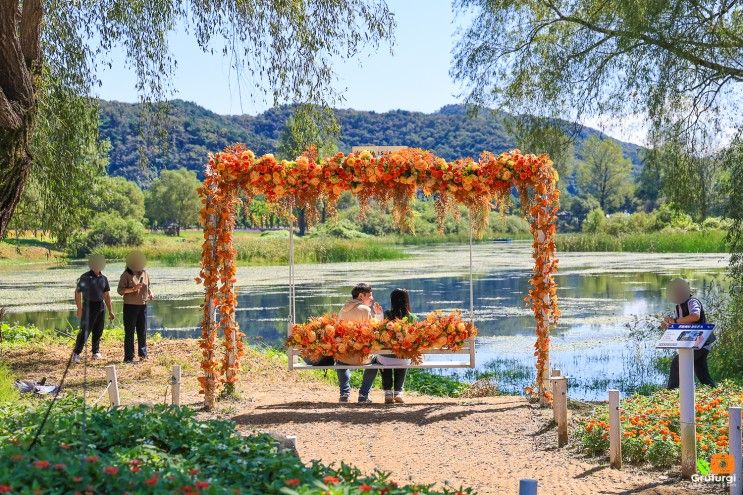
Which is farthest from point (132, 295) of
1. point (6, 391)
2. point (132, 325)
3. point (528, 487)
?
point (528, 487)

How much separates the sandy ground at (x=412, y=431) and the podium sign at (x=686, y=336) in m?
0.94

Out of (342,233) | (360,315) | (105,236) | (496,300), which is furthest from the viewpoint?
(342,233)

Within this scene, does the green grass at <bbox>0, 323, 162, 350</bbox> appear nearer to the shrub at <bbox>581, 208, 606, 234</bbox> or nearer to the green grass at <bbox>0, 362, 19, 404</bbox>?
the green grass at <bbox>0, 362, 19, 404</bbox>

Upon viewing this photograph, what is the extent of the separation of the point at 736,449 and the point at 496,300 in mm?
20750

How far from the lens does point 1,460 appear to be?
3982 millimetres

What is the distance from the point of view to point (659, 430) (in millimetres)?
7477

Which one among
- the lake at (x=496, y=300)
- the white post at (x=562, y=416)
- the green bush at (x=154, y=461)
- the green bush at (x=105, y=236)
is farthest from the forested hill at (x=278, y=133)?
the green bush at (x=154, y=461)

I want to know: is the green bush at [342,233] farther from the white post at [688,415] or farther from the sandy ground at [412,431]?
the white post at [688,415]

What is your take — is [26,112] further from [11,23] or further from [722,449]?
[722,449]

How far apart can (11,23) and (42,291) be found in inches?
975

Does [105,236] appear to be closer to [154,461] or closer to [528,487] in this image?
[154,461]

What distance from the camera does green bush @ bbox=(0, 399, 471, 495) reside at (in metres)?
3.68

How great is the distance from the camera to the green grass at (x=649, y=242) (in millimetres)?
39181

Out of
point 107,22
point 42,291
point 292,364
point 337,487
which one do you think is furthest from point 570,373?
point 42,291
